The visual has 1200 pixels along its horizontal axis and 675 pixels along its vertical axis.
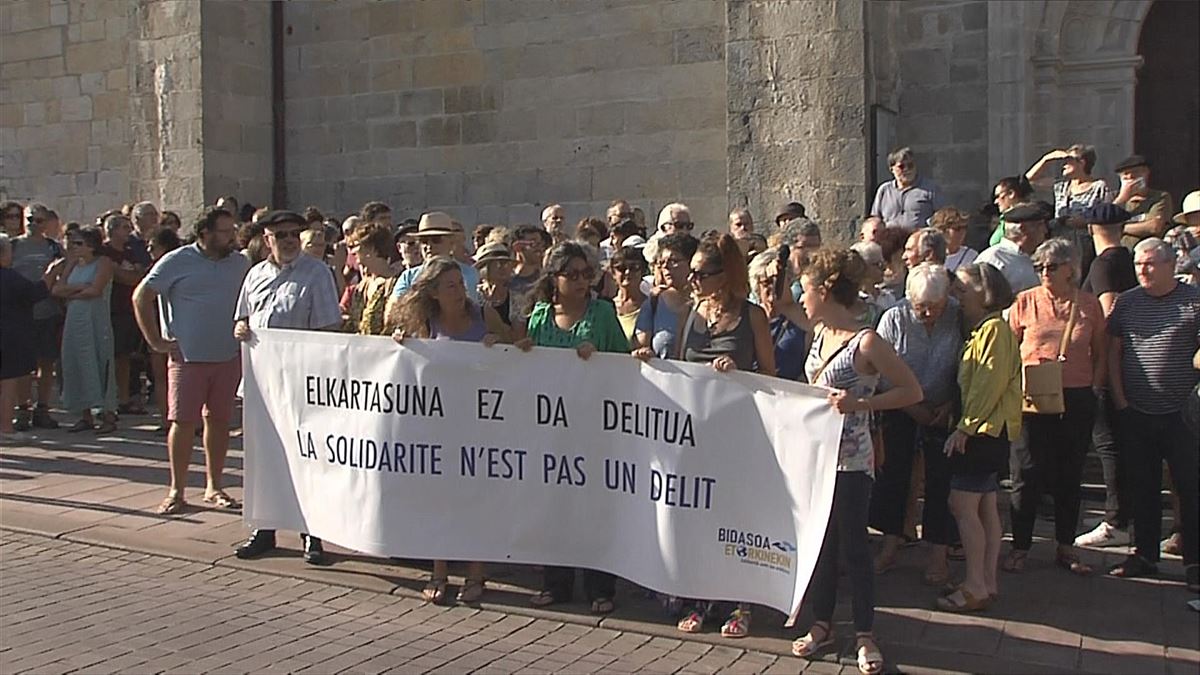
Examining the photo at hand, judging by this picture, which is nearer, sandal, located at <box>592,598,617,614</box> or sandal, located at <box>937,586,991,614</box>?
sandal, located at <box>937,586,991,614</box>

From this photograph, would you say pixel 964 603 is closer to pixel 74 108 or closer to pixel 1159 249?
pixel 1159 249

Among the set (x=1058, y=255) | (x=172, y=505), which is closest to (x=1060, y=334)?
(x=1058, y=255)

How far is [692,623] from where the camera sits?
5.65m

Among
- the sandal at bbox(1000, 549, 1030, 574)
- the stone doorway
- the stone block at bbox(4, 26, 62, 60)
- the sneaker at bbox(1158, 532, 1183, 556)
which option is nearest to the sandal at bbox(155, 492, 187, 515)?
the sandal at bbox(1000, 549, 1030, 574)

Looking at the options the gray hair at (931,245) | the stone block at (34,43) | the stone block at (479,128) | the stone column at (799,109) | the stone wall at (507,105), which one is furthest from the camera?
the stone block at (34,43)

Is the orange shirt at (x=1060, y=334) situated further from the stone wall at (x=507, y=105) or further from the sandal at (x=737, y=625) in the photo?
the stone wall at (x=507, y=105)

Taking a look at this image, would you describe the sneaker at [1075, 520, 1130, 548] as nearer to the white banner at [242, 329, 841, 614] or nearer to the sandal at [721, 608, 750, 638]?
the sandal at [721, 608, 750, 638]

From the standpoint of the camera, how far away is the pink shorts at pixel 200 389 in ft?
25.5

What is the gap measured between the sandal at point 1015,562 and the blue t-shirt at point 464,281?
3.21 metres

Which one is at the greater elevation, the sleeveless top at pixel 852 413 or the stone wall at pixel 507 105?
the stone wall at pixel 507 105

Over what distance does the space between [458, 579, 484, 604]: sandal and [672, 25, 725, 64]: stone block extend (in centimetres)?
788

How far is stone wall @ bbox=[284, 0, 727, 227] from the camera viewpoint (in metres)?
12.8

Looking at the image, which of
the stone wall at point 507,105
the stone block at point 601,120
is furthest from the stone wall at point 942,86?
the stone block at point 601,120

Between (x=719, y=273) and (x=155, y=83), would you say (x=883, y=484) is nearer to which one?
Result: (x=719, y=273)
